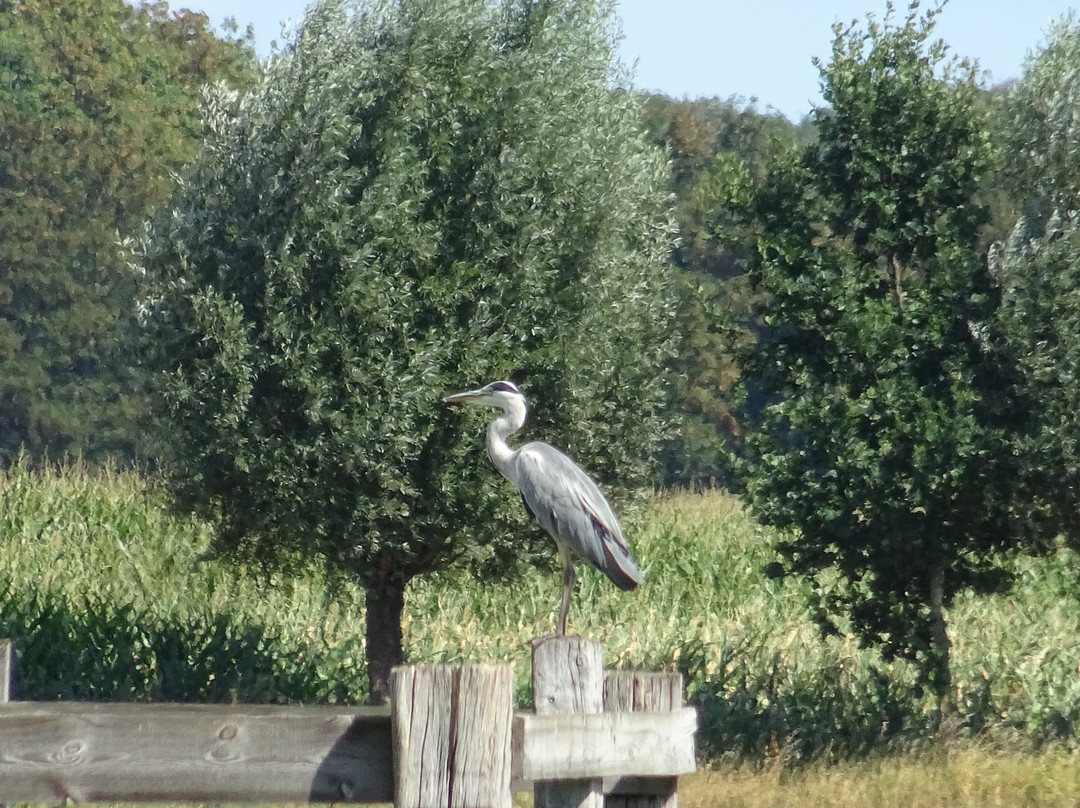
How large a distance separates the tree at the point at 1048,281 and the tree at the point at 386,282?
11.4 feet

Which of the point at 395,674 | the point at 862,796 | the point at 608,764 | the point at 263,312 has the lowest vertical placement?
the point at 862,796

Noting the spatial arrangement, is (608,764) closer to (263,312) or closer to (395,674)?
(395,674)

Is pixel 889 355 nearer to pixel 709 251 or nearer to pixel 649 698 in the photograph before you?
pixel 649 698

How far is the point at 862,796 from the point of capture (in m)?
10.6

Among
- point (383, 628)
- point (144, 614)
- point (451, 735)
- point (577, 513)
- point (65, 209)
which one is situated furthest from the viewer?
point (65, 209)

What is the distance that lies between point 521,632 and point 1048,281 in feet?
25.2

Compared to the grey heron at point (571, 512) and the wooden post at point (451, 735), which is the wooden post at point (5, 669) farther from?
the grey heron at point (571, 512)

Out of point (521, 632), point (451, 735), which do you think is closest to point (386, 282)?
point (521, 632)

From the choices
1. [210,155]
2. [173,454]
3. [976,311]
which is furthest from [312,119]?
[976,311]

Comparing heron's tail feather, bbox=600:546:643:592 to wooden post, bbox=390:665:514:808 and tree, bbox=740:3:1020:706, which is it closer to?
tree, bbox=740:3:1020:706

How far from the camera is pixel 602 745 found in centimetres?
380

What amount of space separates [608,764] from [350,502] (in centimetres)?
845

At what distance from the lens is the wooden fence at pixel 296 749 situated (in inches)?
129

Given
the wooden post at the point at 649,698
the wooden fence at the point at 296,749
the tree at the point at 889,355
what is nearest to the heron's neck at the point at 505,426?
the tree at the point at 889,355
